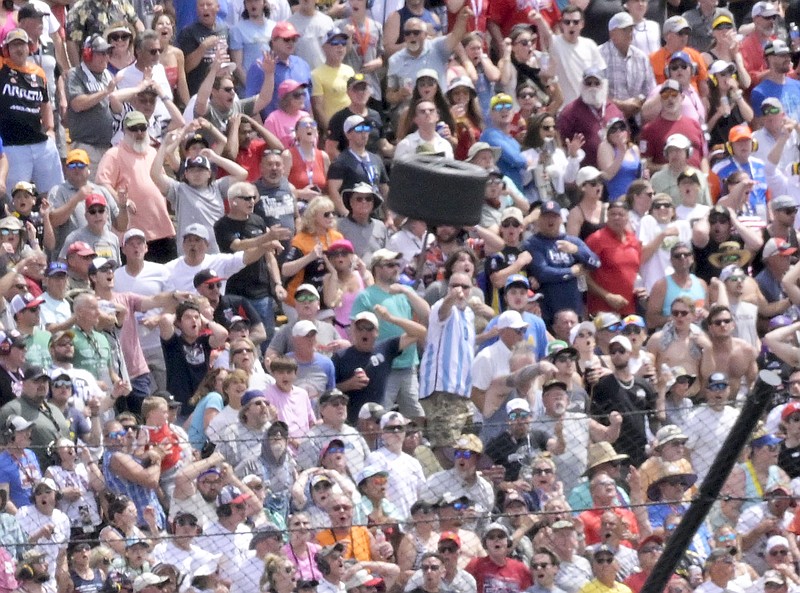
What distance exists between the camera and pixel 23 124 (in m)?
14.5

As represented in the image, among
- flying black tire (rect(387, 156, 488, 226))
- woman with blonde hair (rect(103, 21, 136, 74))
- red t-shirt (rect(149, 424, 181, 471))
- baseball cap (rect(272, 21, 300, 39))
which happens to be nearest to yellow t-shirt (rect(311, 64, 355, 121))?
baseball cap (rect(272, 21, 300, 39))

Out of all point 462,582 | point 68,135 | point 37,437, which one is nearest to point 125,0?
point 68,135

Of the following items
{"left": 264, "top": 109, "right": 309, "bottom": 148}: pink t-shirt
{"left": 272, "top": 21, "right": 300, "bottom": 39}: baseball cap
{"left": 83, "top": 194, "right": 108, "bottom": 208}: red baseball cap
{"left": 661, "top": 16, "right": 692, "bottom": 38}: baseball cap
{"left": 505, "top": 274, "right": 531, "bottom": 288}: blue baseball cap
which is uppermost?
{"left": 272, "top": 21, "right": 300, "bottom": 39}: baseball cap

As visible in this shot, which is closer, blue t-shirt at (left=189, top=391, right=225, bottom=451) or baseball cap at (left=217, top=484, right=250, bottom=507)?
baseball cap at (left=217, top=484, right=250, bottom=507)

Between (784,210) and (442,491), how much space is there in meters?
4.54

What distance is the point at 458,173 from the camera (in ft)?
32.8

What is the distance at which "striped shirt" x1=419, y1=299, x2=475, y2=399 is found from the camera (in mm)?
13352

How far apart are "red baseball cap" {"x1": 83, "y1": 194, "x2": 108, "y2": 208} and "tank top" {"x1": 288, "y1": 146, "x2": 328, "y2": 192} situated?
5.70 ft

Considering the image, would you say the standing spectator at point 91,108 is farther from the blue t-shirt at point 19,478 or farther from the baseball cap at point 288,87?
the blue t-shirt at point 19,478

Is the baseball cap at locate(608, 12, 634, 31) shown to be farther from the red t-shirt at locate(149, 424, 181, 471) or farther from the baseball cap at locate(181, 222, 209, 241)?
the red t-shirt at locate(149, 424, 181, 471)

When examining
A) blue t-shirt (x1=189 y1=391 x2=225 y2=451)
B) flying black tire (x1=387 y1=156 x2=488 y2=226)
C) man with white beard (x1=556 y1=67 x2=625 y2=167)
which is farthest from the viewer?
man with white beard (x1=556 y1=67 x2=625 y2=167)

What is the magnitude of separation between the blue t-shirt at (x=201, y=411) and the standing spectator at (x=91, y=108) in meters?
2.72

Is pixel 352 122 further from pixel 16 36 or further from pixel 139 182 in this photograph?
pixel 16 36

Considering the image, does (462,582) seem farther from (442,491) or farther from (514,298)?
(514,298)
